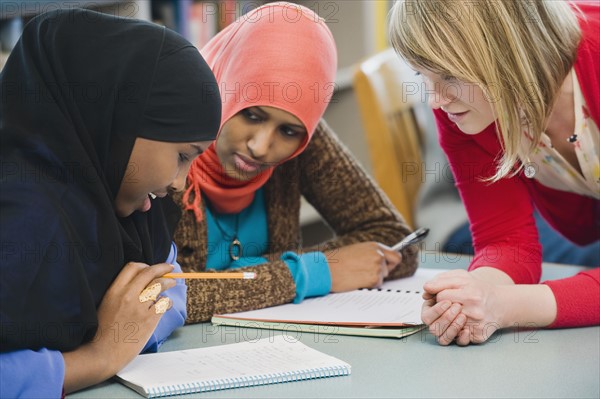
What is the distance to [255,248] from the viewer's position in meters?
1.62

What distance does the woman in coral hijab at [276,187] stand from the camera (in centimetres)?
143

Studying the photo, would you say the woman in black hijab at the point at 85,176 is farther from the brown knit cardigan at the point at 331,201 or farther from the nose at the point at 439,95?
the brown knit cardigan at the point at 331,201

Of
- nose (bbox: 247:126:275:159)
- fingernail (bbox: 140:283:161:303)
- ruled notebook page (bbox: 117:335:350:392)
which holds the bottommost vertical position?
ruled notebook page (bbox: 117:335:350:392)

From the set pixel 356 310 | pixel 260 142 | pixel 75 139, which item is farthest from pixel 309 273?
pixel 75 139

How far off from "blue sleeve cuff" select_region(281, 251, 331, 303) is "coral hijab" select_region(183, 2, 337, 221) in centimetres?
16

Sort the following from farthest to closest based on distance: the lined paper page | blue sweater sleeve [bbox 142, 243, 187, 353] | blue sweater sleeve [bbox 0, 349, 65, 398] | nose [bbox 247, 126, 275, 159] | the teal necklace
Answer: the teal necklace
nose [bbox 247, 126, 275, 159]
the lined paper page
blue sweater sleeve [bbox 142, 243, 187, 353]
blue sweater sleeve [bbox 0, 349, 65, 398]

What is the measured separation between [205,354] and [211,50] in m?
0.64

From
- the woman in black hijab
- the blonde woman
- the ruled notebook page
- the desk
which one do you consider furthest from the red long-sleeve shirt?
the woman in black hijab

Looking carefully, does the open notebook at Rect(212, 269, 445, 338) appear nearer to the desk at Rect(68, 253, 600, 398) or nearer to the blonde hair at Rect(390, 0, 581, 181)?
the desk at Rect(68, 253, 600, 398)

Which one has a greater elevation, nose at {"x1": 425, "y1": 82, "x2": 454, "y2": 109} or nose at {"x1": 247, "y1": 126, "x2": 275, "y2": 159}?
nose at {"x1": 425, "y1": 82, "x2": 454, "y2": 109}

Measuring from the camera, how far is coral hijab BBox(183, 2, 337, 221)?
4.74 feet

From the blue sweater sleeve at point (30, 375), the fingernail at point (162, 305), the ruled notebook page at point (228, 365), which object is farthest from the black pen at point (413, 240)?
the blue sweater sleeve at point (30, 375)

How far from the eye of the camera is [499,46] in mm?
1285

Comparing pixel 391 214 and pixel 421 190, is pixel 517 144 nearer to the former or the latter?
pixel 391 214
